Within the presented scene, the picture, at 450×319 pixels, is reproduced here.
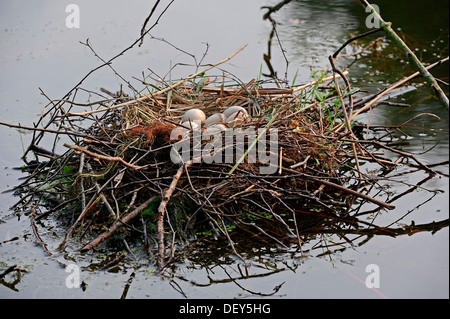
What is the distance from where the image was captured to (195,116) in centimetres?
300

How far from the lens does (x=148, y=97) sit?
3139mm

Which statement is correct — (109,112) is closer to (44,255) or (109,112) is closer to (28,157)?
(28,157)

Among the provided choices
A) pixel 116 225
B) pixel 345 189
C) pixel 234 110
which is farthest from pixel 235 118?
pixel 116 225

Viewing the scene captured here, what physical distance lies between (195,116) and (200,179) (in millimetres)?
294

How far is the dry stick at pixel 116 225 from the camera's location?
8.36 feet

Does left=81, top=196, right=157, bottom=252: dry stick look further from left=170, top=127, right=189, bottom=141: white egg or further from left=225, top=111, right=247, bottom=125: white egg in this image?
left=225, top=111, right=247, bottom=125: white egg

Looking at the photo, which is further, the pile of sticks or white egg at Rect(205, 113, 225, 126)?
white egg at Rect(205, 113, 225, 126)

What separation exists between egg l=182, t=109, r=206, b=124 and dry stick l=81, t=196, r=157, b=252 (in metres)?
0.43

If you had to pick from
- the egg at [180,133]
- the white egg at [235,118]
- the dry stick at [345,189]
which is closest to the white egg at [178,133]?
the egg at [180,133]

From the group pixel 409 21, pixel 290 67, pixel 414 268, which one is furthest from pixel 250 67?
pixel 414 268

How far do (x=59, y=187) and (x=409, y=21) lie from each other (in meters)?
3.95

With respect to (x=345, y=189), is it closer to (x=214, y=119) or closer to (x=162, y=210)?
(x=214, y=119)

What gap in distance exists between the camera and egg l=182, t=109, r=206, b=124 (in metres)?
3.00

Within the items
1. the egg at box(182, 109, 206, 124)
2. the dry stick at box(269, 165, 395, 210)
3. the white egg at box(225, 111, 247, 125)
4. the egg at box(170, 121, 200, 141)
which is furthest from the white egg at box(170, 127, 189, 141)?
the dry stick at box(269, 165, 395, 210)
